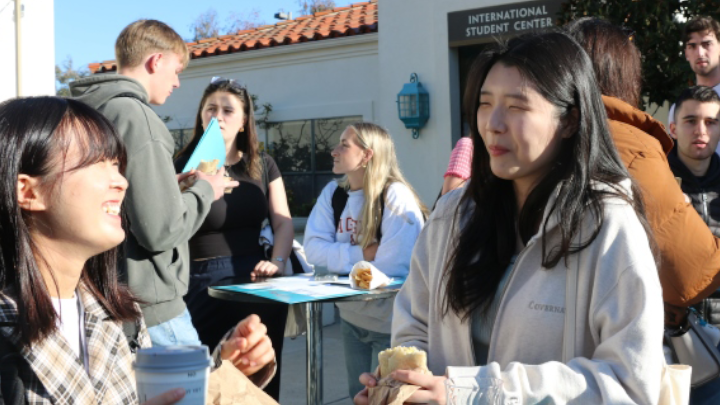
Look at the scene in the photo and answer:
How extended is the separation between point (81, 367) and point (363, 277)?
2411 millimetres

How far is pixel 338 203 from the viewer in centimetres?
497

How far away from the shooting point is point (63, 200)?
196cm

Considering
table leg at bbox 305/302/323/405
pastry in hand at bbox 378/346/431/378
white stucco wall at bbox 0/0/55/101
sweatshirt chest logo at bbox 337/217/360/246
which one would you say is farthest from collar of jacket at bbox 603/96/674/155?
white stucco wall at bbox 0/0/55/101

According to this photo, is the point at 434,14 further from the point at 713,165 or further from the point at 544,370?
the point at 544,370

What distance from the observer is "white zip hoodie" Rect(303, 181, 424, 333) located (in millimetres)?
4488

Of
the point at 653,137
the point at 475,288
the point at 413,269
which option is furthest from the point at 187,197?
the point at 653,137

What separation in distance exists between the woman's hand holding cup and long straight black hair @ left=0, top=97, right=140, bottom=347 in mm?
466

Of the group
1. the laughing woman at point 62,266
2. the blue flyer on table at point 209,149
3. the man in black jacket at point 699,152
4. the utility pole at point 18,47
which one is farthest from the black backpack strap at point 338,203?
the utility pole at point 18,47

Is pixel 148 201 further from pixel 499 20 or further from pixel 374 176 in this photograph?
pixel 499 20

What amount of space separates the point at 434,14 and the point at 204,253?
602 cm

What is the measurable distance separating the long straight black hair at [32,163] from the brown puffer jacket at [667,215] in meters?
1.54

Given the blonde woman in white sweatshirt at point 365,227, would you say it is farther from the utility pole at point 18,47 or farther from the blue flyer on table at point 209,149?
the utility pole at point 18,47

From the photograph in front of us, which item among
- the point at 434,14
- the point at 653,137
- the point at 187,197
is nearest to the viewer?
the point at 653,137

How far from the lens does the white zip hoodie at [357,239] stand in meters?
4.49
